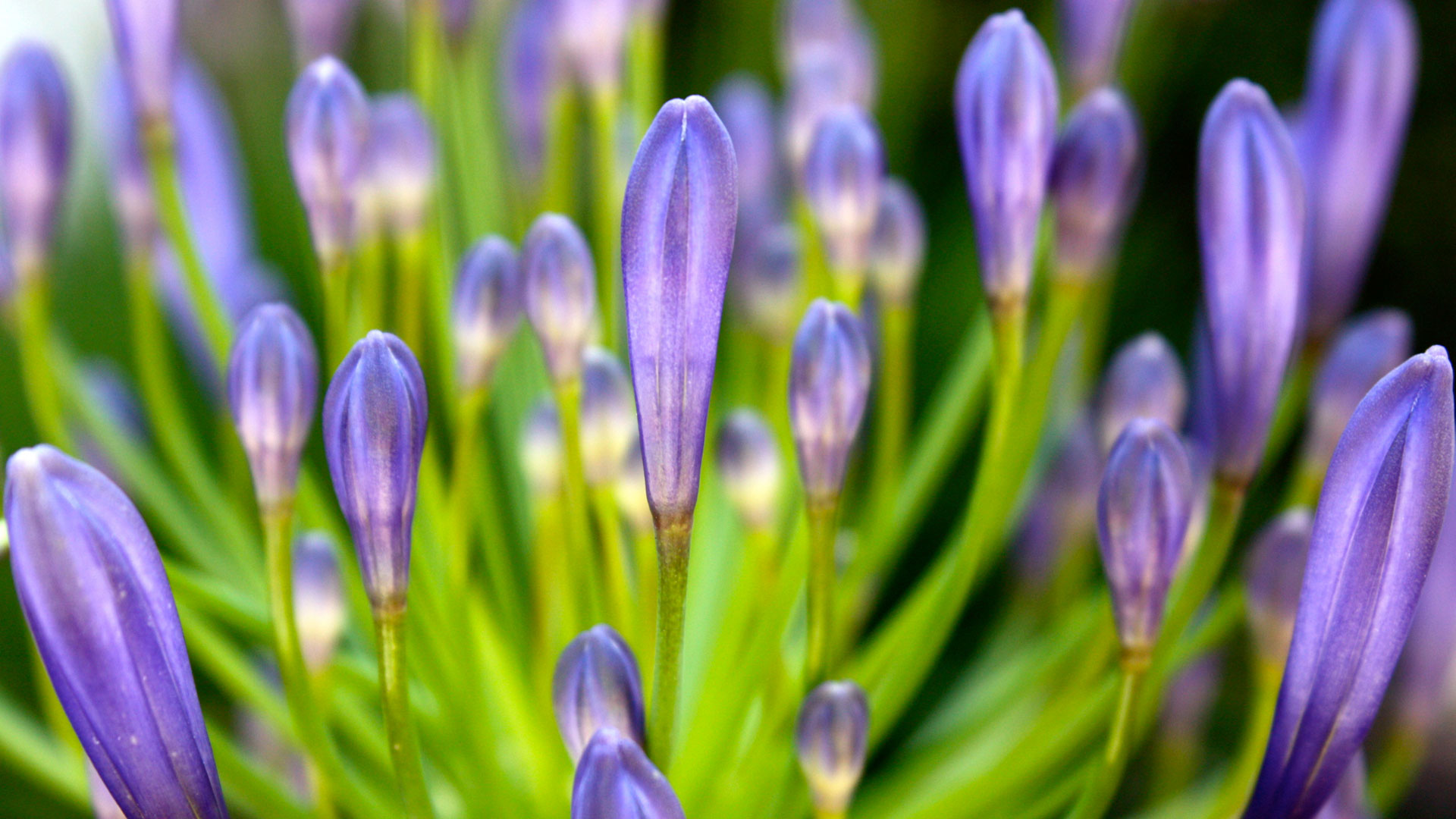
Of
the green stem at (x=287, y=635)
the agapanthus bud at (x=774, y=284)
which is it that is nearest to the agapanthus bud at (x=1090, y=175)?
the agapanthus bud at (x=774, y=284)

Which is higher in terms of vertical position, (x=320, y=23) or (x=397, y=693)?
(x=320, y=23)

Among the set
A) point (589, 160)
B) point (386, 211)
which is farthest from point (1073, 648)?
point (589, 160)

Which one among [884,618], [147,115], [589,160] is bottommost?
[884,618]

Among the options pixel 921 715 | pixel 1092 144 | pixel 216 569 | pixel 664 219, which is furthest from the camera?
pixel 921 715

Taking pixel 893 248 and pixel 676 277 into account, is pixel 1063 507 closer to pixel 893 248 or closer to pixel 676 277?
pixel 893 248

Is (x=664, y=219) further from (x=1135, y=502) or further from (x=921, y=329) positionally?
(x=921, y=329)

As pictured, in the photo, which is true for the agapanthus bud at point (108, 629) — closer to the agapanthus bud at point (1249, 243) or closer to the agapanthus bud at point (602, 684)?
the agapanthus bud at point (602, 684)

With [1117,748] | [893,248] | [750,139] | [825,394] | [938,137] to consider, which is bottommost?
[1117,748]

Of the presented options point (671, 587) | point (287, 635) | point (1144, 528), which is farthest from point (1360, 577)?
point (287, 635)

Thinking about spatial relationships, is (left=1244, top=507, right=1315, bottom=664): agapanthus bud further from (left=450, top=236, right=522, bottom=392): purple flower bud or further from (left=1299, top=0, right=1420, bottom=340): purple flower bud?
(left=450, top=236, right=522, bottom=392): purple flower bud
